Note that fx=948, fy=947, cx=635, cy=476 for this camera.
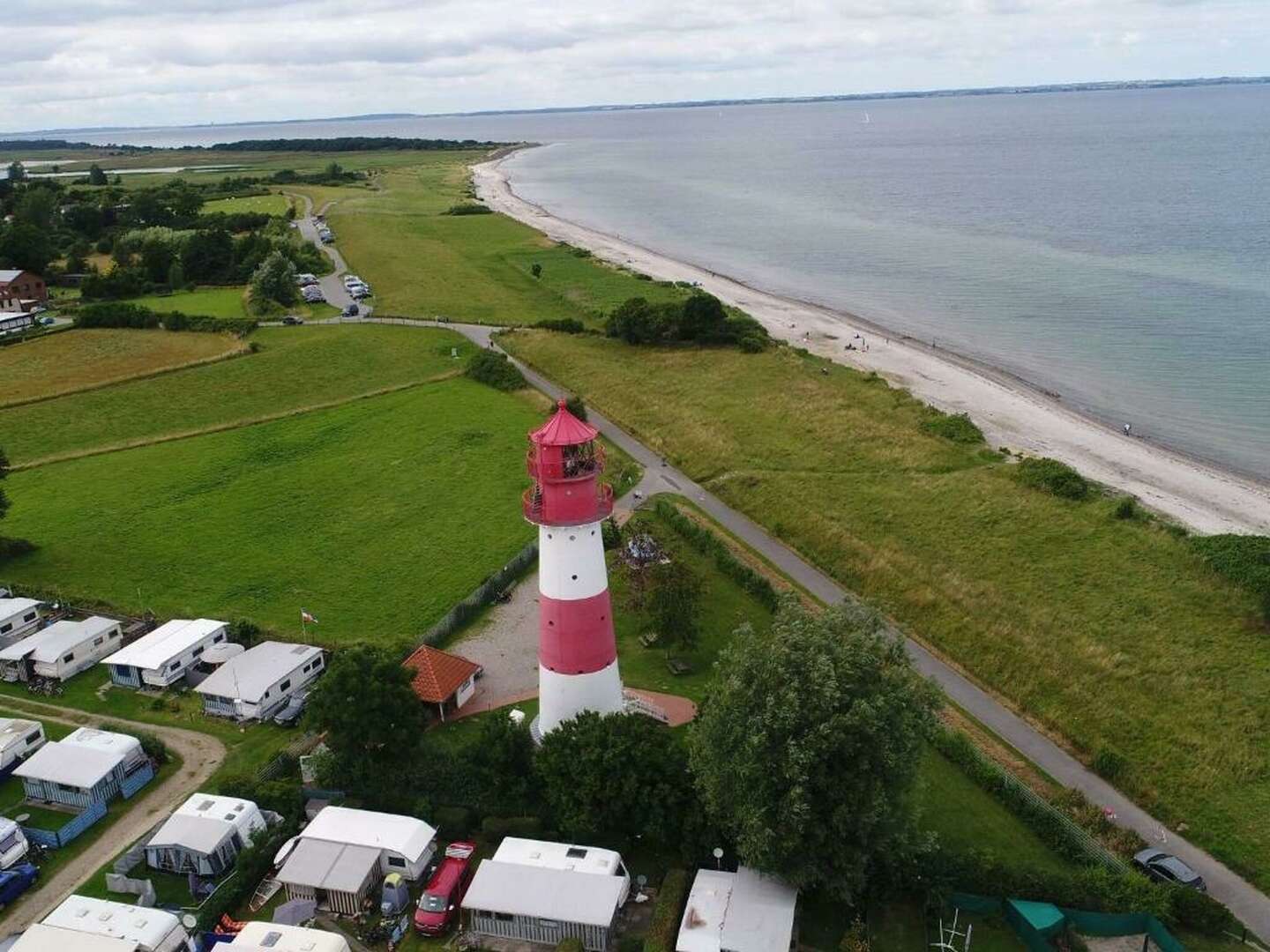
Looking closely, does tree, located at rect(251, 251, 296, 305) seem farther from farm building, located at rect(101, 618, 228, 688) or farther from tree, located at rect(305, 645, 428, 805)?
tree, located at rect(305, 645, 428, 805)

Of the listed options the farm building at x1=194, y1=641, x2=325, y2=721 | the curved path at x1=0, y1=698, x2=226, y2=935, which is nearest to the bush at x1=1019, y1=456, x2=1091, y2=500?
the farm building at x1=194, y1=641, x2=325, y2=721

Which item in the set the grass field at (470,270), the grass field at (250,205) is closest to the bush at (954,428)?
the grass field at (470,270)

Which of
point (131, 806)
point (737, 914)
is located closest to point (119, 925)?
point (131, 806)

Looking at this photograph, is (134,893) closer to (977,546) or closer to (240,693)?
(240,693)

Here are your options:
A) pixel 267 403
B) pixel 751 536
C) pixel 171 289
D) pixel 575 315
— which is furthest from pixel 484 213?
pixel 751 536

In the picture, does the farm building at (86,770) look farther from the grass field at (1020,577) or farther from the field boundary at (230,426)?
the field boundary at (230,426)

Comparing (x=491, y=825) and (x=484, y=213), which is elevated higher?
(x=484, y=213)
